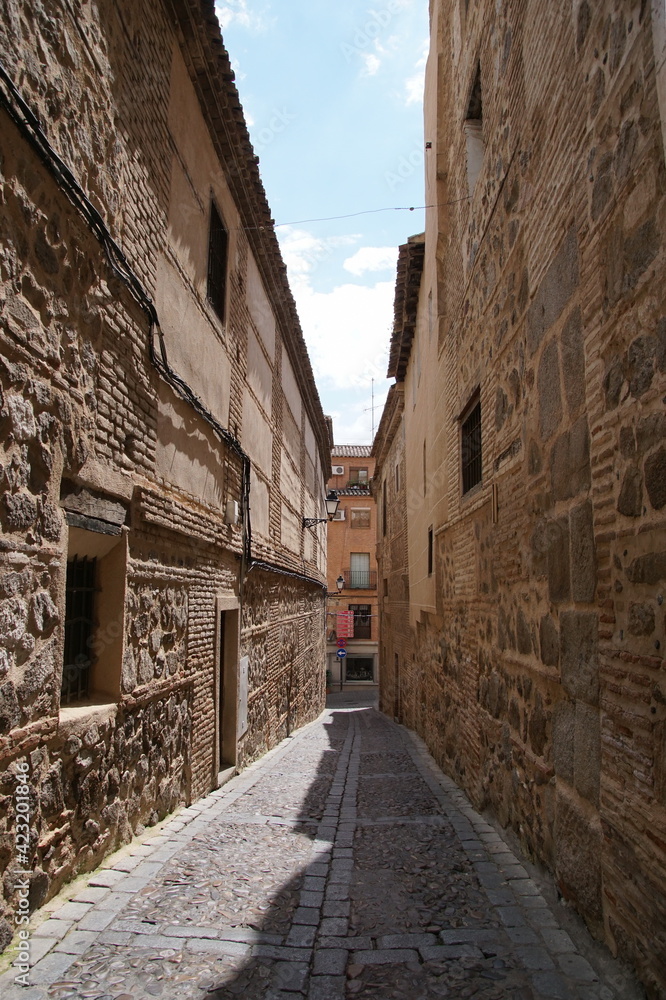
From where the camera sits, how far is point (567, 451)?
354 cm

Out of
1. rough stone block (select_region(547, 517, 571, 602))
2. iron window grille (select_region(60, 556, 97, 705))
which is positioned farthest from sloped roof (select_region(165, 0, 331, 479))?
rough stone block (select_region(547, 517, 571, 602))

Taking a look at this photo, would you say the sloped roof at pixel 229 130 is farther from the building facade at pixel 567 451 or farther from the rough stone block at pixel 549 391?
the rough stone block at pixel 549 391

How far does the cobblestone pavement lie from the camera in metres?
2.78

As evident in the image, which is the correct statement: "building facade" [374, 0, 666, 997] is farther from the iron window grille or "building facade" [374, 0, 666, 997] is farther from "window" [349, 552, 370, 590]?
"window" [349, 552, 370, 590]

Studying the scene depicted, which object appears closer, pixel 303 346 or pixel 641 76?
pixel 641 76

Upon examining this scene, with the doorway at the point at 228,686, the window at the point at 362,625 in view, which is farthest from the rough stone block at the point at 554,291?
the window at the point at 362,625

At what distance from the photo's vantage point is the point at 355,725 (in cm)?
1501

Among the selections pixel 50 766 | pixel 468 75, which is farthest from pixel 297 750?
pixel 468 75

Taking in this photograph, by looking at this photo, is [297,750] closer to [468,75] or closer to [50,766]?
[50,766]

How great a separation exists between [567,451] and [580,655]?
1.02 m

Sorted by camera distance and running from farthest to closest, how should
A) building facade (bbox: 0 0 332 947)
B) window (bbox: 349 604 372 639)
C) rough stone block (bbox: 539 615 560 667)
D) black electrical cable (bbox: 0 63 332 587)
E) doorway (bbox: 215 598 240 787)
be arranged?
window (bbox: 349 604 372 639), doorway (bbox: 215 598 240 787), rough stone block (bbox: 539 615 560 667), building facade (bbox: 0 0 332 947), black electrical cable (bbox: 0 63 332 587)

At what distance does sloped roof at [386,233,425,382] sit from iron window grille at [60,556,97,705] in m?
8.55

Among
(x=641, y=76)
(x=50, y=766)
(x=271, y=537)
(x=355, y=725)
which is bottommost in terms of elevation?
(x=355, y=725)

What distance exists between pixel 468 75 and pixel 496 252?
2.57 m
